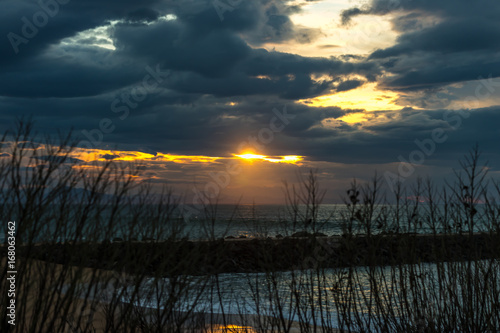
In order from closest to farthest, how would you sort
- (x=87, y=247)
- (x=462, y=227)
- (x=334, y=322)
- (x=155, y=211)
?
(x=87, y=247), (x=155, y=211), (x=462, y=227), (x=334, y=322)

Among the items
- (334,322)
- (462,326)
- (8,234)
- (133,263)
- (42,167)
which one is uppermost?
(42,167)

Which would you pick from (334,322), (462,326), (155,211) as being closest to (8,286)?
(155,211)

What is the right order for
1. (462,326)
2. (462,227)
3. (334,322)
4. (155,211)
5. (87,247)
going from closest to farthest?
(87,247) < (155,211) < (462,326) < (462,227) < (334,322)

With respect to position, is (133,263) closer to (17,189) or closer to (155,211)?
(155,211)

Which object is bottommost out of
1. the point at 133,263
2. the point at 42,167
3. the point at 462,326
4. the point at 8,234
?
the point at 462,326

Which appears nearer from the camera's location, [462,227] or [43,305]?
[43,305]

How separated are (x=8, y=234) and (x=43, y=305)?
2.37 feet

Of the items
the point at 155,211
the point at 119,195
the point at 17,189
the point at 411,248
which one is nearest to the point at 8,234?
the point at 17,189

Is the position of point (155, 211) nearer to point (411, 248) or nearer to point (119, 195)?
point (119, 195)

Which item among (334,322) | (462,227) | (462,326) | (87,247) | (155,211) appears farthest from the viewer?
(334,322)

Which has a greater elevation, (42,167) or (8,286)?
(42,167)

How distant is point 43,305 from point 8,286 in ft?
1.15

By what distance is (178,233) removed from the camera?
465 centimetres

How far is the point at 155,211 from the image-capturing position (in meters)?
4.52
